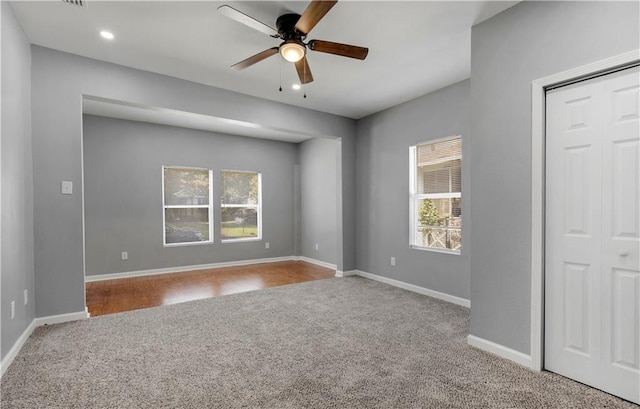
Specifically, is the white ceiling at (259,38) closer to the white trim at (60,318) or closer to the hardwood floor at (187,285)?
the white trim at (60,318)

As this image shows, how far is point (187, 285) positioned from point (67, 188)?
219 cm

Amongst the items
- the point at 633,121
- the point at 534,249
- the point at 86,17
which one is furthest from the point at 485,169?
the point at 86,17

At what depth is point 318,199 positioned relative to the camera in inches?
258

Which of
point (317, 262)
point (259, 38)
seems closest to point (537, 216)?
point (259, 38)

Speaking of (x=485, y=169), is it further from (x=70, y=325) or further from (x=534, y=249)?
(x=70, y=325)

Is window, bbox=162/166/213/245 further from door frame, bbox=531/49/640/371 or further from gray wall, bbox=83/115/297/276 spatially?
door frame, bbox=531/49/640/371

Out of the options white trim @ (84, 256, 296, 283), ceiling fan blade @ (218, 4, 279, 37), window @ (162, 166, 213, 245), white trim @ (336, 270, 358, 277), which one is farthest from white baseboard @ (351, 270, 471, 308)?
ceiling fan blade @ (218, 4, 279, 37)

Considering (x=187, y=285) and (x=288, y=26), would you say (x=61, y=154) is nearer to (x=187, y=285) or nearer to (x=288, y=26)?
(x=187, y=285)

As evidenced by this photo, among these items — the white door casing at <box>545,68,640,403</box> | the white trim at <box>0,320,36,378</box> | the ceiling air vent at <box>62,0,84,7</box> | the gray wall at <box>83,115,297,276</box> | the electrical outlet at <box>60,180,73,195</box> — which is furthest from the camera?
the gray wall at <box>83,115,297,276</box>

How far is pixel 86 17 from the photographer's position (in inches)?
100

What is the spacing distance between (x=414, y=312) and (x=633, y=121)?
2.48 metres

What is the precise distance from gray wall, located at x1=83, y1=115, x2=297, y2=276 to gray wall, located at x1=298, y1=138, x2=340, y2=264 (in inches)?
42.3

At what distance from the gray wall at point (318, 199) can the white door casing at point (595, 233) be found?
13.0 ft

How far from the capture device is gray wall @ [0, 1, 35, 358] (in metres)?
2.25
